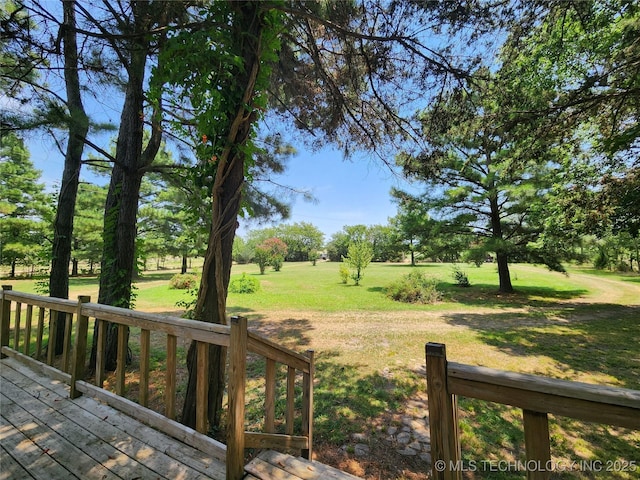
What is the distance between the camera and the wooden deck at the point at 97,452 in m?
1.55

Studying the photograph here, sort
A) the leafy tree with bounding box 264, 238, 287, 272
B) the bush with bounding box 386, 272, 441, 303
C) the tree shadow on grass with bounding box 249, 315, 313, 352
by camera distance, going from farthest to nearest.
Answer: the leafy tree with bounding box 264, 238, 287, 272, the bush with bounding box 386, 272, 441, 303, the tree shadow on grass with bounding box 249, 315, 313, 352

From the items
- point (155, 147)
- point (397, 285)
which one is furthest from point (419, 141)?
point (397, 285)

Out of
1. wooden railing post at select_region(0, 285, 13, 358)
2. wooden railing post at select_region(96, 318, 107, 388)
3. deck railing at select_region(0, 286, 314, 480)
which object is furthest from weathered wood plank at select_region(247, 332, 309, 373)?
wooden railing post at select_region(0, 285, 13, 358)

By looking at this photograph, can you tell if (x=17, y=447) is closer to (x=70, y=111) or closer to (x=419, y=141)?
(x=70, y=111)

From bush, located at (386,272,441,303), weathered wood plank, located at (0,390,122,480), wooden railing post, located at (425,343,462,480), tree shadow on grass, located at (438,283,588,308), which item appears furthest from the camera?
bush, located at (386,272,441,303)

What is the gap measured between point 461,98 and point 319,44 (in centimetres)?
184

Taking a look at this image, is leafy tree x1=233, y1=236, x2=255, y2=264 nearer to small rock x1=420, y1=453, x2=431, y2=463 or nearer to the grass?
the grass

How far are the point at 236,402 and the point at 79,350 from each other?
1.95m

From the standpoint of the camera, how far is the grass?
A: 2541mm

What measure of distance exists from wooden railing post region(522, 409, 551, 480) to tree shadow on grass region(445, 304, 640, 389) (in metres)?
4.08

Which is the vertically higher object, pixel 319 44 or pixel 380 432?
pixel 319 44

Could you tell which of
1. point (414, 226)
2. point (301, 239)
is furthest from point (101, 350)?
point (301, 239)

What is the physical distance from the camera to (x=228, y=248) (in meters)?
2.38

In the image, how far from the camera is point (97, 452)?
1738 mm
